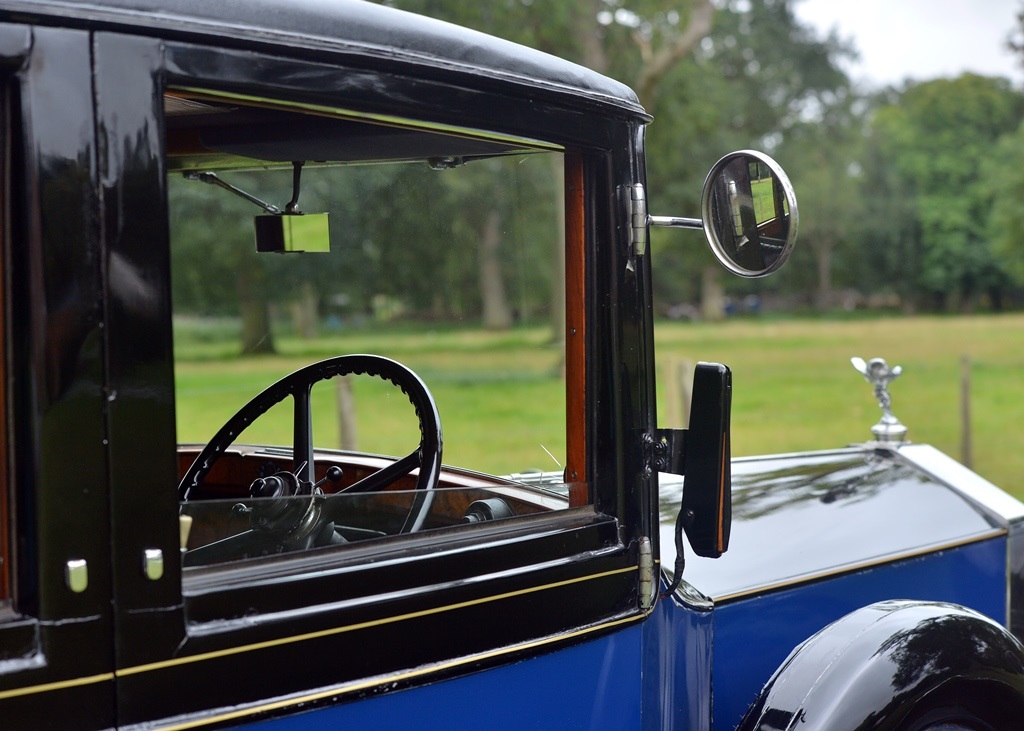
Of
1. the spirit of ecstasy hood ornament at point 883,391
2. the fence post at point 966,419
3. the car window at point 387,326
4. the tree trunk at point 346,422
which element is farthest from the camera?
the fence post at point 966,419

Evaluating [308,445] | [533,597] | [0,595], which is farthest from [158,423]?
[308,445]

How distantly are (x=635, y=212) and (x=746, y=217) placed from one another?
7.9 inches

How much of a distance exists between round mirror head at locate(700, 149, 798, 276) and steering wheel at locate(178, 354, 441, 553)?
62cm

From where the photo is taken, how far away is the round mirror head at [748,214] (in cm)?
179

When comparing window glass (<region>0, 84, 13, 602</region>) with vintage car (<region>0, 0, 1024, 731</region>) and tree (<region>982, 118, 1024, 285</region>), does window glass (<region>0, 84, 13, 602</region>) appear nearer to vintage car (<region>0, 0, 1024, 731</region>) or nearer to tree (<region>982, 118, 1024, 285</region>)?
vintage car (<region>0, 0, 1024, 731</region>)

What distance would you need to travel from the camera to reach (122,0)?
1.28 m

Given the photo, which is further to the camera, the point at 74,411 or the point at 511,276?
the point at 511,276

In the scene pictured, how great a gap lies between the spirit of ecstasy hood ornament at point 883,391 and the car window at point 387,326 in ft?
3.82

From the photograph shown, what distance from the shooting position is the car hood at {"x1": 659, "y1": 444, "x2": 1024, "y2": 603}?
225cm

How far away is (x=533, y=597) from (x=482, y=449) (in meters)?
0.59

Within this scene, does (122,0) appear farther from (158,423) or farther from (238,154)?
(238,154)

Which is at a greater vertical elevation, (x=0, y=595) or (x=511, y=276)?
(x=511, y=276)

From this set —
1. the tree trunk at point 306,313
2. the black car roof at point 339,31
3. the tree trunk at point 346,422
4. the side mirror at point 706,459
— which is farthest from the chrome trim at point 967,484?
the tree trunk at point 346,422

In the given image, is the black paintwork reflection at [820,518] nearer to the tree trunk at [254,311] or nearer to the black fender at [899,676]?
the black fender at [899,676]
